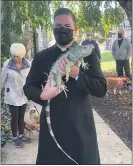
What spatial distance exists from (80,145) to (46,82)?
517mm

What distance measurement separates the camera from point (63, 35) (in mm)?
2355

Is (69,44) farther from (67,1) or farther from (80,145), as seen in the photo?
(67,1)

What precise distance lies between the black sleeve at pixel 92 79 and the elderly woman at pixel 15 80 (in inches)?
111

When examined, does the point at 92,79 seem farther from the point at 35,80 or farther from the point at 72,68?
the point at 35,80

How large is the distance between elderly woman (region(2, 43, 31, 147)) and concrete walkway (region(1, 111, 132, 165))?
0.64ft

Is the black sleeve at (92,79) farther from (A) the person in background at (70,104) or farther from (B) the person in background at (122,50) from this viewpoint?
(B) the person in background at (122,50)

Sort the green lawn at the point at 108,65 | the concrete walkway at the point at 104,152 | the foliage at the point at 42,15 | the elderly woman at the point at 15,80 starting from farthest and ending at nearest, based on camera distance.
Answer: the green lawn at the point at 108,65 < the foliage at the point at 42,15 < the elderly woman at the point at 15,80 < the concrete walkway at the point at 104,152

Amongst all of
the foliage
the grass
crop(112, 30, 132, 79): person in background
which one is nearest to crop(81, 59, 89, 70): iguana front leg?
the foliage

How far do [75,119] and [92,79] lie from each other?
31cm

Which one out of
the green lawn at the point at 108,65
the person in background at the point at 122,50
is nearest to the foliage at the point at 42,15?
the person in background at the point at 122,50

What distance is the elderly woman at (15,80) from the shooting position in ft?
16.6

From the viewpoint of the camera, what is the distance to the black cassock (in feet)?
7.64

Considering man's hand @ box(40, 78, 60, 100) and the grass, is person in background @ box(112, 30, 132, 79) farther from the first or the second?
man's hand @ box(40, 78, 60, 100)

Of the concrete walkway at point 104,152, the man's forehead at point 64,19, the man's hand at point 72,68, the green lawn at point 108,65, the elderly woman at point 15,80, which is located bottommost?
the concrete walkway at point 104,152
